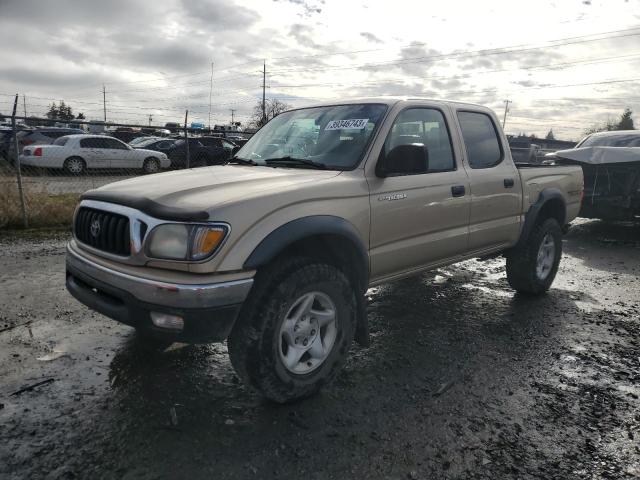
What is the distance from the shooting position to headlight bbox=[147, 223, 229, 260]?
A: 2.58 meters

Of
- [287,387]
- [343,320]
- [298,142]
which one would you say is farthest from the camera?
[298,142]

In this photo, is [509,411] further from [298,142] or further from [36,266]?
[36,266]

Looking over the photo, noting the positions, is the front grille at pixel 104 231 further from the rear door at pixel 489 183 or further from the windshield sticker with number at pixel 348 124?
the rear door at pixel 489 183

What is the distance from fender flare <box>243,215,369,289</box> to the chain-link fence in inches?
237

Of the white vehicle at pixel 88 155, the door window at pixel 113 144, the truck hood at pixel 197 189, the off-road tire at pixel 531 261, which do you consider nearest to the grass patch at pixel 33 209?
the truck hood at pixel 197 189

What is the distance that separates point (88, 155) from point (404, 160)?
16431 millimetres

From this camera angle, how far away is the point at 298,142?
12.7 ft

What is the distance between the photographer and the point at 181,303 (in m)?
2.52

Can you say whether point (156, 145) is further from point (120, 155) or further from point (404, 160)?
point (404, 160)

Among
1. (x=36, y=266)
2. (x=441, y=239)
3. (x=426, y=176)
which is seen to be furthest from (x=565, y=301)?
(x=36, y=266)

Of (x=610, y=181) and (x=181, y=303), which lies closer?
(x=181, y=303)

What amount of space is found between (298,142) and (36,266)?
3.96 metres

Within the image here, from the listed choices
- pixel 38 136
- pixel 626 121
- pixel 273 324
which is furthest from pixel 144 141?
pixel 626 121

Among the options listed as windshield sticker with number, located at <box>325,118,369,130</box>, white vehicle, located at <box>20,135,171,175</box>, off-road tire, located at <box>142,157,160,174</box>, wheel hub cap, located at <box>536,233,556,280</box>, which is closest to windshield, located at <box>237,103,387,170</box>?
windshield sticker with number, located at <box>325,118,369,130</box>
